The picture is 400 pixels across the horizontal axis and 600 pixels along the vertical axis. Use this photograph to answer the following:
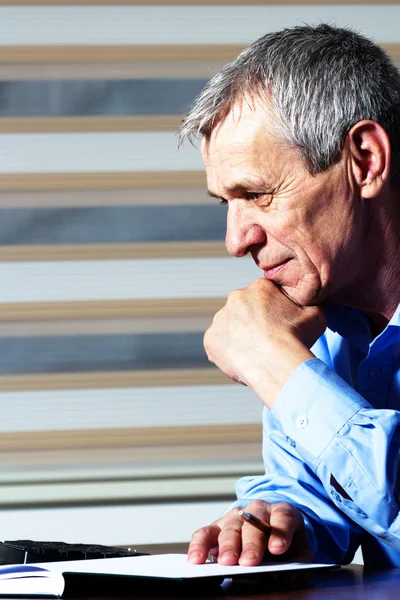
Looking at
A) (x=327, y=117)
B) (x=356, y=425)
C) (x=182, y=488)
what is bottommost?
(x=182, y=488)

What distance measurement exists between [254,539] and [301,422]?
0.22 m

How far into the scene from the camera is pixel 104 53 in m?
2.62

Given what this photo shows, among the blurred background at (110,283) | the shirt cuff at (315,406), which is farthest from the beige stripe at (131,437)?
the shirt cuff at (315,406)

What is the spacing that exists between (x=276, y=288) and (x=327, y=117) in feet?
1.17

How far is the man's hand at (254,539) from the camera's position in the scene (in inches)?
51.1

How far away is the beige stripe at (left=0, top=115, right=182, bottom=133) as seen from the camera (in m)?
2.59

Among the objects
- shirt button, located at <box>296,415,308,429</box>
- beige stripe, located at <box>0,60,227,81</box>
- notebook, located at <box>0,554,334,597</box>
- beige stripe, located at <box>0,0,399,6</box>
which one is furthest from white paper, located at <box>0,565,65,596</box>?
beige stripe, located at <box>0,0,399,6</box>

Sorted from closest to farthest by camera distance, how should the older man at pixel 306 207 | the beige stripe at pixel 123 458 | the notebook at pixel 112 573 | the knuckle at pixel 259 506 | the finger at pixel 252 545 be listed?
the notebook at pixel 112 573 < the finger at pixel 252 545 < the knuckle at pixel 259 506 < the older man at pixel 306 207 < the beige stripe at pixel 123 458

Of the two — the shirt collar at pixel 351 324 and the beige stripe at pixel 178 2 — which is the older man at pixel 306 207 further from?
the beige stripe at pixel 178 2

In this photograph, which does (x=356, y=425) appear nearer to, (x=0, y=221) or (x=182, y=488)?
(x=182, y=488)

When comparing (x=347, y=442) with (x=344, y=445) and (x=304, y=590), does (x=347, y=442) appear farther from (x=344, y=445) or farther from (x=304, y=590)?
(x=304, y=590)

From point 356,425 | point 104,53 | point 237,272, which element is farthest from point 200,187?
point 356,425

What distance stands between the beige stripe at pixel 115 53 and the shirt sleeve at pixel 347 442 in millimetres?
1499

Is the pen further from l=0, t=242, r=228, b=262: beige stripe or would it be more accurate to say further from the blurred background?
l=0, t=242, r=228, b=262: beige stripe
